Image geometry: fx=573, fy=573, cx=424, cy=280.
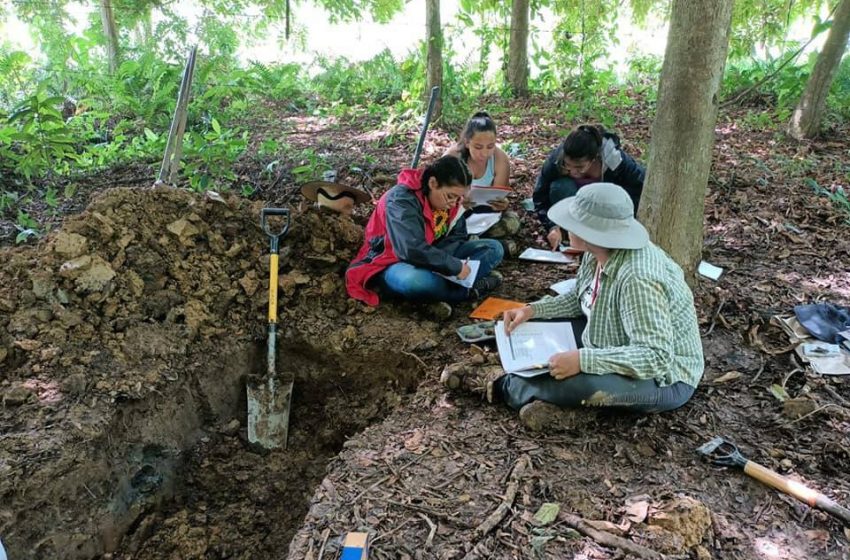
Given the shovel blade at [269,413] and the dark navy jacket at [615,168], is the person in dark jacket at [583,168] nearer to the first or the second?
the dark navy jacket at [615,168]

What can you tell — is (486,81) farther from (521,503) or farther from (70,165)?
(521,503)

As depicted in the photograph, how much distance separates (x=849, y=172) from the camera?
5543mm

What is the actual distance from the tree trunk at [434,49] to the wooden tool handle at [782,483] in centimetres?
504

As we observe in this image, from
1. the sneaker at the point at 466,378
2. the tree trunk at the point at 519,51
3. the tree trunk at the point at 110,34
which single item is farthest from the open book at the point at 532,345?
the tree trunk at the point at 110,34

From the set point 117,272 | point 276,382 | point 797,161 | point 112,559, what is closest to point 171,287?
point 117,272

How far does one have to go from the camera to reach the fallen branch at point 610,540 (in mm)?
1963

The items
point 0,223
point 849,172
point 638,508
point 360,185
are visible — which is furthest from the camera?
point 849,172

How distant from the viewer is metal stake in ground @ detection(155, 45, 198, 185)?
4.37m

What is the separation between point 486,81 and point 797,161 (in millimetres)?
4261

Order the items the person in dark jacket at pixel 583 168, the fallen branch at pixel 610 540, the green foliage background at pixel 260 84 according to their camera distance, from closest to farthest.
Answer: the fallen branch at pixel 610 540 → the person in dark jacket at pixel 583 168 → the green foliage background at pixel 260 84

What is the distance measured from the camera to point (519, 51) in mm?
7867

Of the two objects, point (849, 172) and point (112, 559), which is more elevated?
point (849, 172)

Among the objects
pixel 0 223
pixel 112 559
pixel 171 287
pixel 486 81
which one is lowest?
pixel 112 559

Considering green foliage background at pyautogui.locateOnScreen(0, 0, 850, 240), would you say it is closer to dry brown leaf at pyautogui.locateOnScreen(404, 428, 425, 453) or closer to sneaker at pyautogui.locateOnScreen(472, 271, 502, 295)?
sneaker at pyautogui.locateOnScreen(472, 271, 502, 295)
